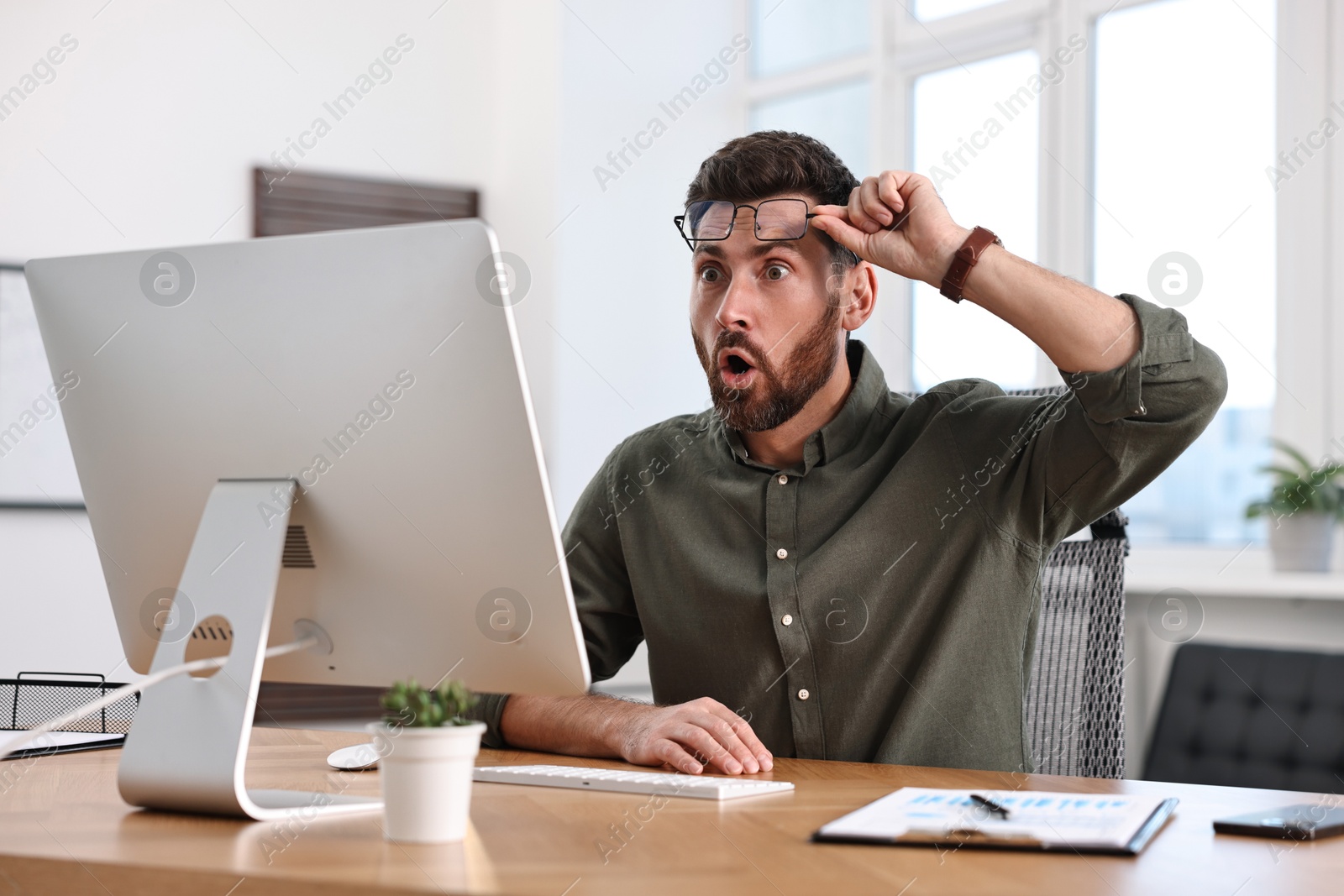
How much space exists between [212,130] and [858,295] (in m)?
2.86

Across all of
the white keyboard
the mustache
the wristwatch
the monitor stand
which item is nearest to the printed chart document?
the white keyboard

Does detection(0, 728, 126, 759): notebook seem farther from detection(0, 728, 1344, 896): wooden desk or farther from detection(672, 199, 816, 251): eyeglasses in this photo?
detection(672, 199, 816, 251): eyeglasses

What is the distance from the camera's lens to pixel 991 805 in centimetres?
99

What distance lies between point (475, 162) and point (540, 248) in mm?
478

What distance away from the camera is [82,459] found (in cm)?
119

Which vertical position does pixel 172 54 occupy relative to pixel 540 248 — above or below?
above

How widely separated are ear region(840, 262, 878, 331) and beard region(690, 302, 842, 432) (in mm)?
37

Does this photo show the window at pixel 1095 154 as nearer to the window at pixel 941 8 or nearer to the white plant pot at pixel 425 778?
the window at pixel 941 8

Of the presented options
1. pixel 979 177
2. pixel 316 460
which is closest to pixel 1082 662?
pixel 316 460

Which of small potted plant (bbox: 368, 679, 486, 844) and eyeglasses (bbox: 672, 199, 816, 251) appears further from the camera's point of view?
eyeglasses (bbox: 672, 199, 816, 251)

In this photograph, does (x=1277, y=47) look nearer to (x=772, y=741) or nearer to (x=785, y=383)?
(x=785, y=383)

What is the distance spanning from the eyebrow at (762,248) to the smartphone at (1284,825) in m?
0.97

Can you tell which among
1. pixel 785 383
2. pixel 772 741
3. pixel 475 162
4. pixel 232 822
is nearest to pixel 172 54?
pixel 475 162

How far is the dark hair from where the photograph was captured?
69.2 inches
